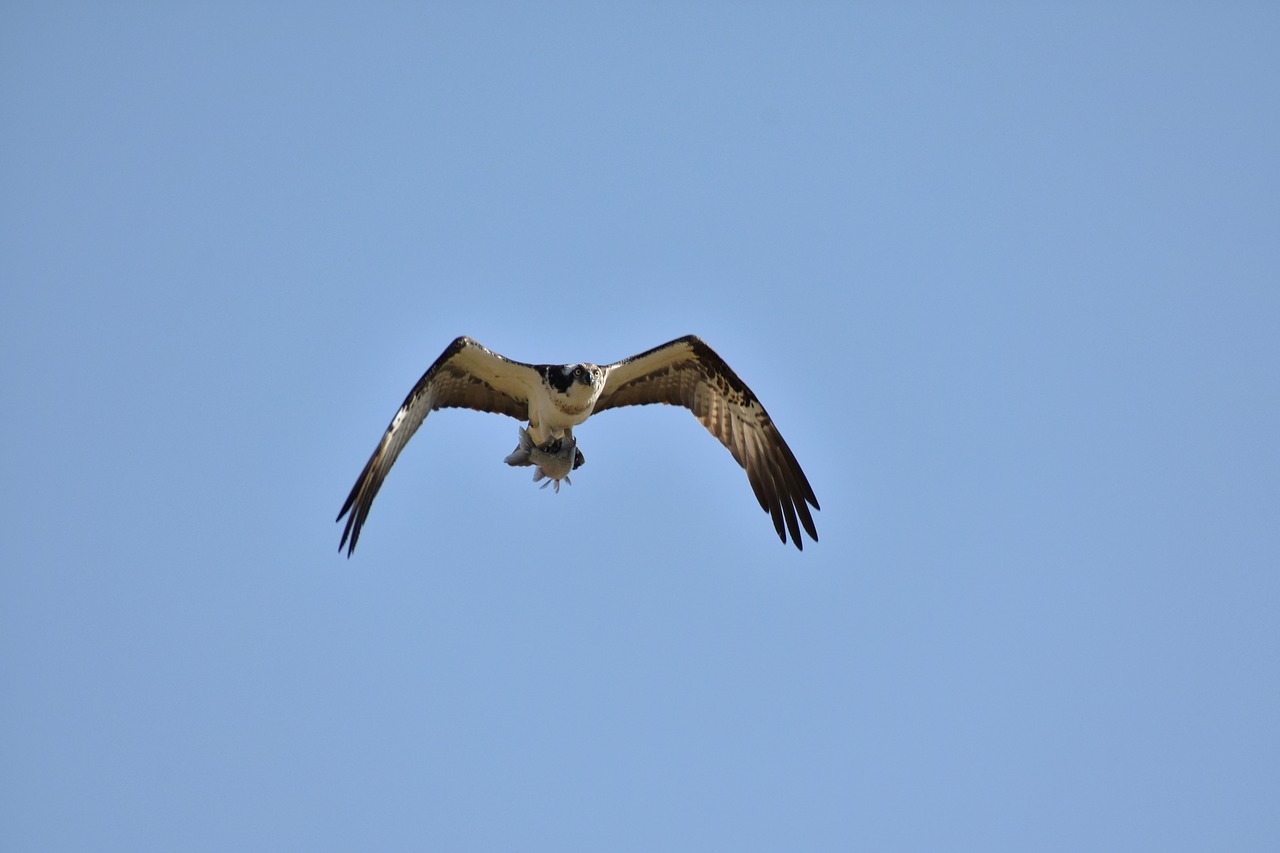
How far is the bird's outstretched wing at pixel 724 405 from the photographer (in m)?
15.1

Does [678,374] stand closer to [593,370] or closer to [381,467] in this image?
[593,370]

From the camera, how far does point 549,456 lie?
1485 cm

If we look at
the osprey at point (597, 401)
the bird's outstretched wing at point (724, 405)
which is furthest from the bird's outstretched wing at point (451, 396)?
the bird's outstretched wing at point (724, 405)

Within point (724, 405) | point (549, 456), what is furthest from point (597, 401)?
point (724, 405)

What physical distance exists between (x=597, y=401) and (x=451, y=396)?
172 centimetres

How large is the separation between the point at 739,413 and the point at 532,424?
2.55m

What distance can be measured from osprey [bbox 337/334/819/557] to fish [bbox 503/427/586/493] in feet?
0.04

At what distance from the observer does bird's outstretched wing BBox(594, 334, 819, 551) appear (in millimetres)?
15055

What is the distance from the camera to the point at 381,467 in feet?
43.8

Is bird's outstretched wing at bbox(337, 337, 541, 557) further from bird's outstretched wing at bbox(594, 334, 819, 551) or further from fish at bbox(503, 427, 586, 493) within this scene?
bird's outstretched wing at bbox(594, 334, 819, 551)

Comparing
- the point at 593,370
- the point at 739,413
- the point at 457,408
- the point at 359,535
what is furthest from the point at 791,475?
the point at 359,535

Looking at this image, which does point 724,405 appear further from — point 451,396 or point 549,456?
point 451,396

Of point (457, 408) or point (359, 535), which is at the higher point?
point (457, 408)

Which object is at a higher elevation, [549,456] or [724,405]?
[724,405]
